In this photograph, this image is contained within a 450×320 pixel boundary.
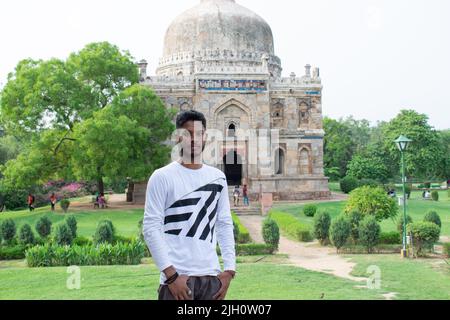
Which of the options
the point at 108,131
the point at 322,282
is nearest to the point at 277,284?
the point at 322,282

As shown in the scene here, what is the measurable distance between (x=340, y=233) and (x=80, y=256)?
20.2 feet

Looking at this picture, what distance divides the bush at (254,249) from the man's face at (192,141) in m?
8.54

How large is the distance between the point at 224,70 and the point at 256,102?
249 centimetres

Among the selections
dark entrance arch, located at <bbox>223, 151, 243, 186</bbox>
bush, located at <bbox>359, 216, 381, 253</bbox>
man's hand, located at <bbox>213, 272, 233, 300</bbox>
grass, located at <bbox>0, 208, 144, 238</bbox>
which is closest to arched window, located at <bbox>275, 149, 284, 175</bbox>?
dark entrance arch, located at <bbox>223, 151, 243, 186</bbox>

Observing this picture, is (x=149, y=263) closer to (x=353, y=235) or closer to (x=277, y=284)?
(x=277, y=284)

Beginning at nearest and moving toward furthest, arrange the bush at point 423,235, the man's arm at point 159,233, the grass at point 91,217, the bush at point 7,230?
the man's arm at point 159,233 < the bush at point 423,235 < the bush at point 7,230 < the grass at point 91,217

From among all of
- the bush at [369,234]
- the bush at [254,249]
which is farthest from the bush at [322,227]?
the bush at [254,249]

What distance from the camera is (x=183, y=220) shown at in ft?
11.3

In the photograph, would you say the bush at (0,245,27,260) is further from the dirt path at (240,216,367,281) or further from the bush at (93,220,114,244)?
the dirt path at (240,216,367,281)

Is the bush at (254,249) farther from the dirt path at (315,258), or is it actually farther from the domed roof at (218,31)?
the domed roof at (218,31)

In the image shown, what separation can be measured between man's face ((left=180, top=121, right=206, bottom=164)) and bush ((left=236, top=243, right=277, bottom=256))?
8544mm

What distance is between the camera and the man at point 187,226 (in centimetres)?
330

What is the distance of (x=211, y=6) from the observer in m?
32.1

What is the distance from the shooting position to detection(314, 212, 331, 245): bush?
1355 centimetres
